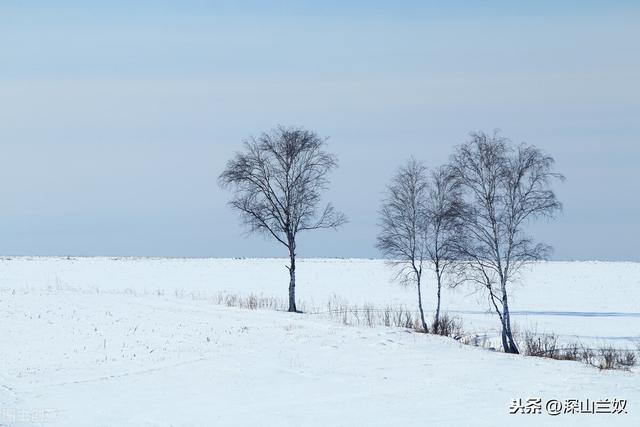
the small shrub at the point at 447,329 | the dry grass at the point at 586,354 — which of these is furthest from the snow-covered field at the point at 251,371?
the dry grass at the point at 586,354

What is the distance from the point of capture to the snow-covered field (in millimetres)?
17391

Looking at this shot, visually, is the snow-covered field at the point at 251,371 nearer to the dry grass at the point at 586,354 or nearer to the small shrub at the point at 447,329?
the small shrub at the point at 447,329

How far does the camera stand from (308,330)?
31219mm

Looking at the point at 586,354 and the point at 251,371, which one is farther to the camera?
the point at 586,354

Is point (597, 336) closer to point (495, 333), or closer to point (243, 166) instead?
point (495, 333)

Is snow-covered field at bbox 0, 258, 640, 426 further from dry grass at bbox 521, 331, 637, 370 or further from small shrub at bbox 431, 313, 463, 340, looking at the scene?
dry grass at bbox 521, 331, 637, 370

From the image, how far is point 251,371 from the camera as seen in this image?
22969 millimetres

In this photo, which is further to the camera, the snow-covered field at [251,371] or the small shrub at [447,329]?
the small shrub at [447,329]

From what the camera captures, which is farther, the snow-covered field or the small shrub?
the small shrub

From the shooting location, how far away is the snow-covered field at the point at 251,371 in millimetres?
17391

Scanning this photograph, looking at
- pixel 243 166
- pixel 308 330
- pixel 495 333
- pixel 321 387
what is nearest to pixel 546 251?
pixel 495 333

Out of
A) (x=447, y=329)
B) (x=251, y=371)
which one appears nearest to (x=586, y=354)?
(x=447, y=329)

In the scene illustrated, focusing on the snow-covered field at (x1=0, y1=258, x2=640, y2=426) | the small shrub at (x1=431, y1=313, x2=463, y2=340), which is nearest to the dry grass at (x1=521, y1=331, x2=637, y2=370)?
the snow-covered field at (x1=0, y1=258, x2=640, y2=426)

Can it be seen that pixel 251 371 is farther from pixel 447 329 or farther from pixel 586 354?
pixel 447 329
